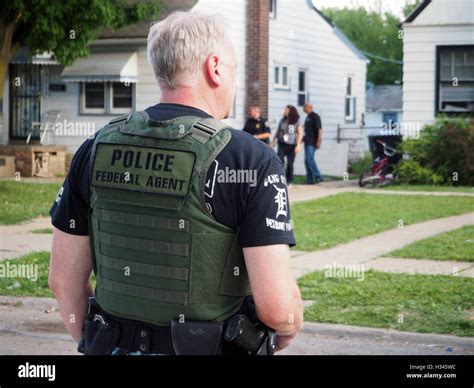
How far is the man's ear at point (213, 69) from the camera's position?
109 inches

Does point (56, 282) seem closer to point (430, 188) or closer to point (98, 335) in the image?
point (98, 335)

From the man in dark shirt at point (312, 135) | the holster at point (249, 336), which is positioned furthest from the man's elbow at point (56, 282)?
the man in dark shirt at point (312, 135)

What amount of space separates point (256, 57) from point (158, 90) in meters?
3.25

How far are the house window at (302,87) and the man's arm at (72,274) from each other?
90.2 ft

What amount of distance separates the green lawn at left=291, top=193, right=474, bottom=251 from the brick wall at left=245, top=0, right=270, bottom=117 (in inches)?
306

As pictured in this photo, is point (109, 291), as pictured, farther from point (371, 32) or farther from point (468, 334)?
point (371, 32)

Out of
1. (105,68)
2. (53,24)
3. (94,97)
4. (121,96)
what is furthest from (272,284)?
(94,97)

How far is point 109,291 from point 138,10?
18.1 m

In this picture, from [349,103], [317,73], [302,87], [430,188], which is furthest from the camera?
[349,103]

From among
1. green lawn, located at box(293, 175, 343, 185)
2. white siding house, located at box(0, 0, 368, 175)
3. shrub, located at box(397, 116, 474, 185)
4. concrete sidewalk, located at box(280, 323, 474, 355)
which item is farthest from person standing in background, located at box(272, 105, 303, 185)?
concrete sidewalk, located at box(280, 323, 474, 355)

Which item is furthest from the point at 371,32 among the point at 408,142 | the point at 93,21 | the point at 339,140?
the point at 93,21

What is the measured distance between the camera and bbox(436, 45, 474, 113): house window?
24.1 meters

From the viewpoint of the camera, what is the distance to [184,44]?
2.73 meters

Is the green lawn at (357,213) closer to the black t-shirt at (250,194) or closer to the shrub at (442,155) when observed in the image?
the shrub at (442,155)
